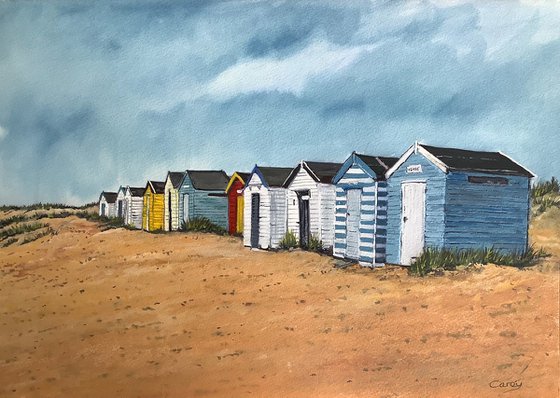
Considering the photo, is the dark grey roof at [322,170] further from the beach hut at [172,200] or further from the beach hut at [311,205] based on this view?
the beach hut at [172,200]

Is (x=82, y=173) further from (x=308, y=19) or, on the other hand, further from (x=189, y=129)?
(x=308, y=19)

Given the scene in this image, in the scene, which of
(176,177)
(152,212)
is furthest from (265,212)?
(176,177)

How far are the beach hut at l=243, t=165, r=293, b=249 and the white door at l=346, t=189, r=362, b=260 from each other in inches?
37.3

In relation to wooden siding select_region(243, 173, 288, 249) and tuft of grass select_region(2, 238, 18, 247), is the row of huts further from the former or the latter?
tuft of grass select_region(2, 238, 18, 247)

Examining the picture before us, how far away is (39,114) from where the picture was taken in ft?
20.0

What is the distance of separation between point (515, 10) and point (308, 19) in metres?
1.80

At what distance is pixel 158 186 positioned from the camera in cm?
670

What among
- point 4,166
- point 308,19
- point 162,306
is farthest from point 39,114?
point 308,19

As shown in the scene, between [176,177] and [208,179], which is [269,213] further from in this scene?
[176,177]

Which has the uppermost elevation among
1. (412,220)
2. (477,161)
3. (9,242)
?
(477,161)

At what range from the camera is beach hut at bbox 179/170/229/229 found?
7057mm

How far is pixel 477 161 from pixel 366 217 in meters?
1.53

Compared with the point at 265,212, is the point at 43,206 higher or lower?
higher
